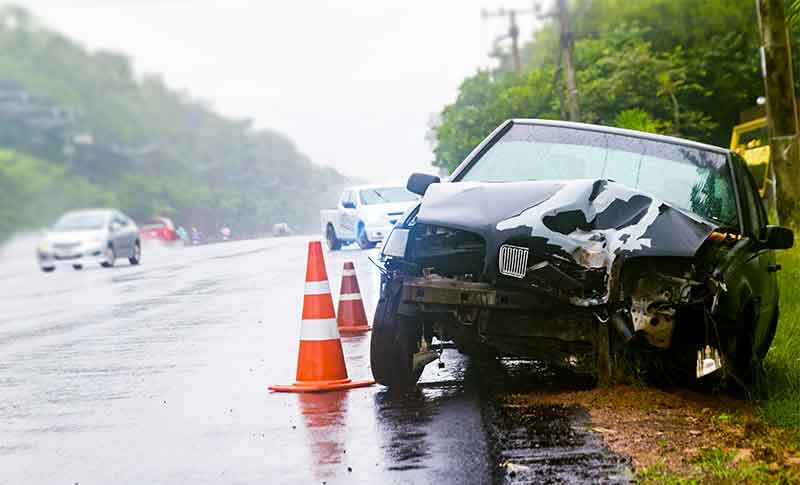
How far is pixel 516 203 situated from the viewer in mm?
8195

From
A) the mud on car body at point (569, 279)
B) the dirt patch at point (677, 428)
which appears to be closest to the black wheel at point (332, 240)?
the mud on car body at point (569, 279)

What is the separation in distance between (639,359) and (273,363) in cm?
350

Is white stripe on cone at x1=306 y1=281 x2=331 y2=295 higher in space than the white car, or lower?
lower

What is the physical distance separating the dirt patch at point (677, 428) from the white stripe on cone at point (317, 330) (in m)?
1.49

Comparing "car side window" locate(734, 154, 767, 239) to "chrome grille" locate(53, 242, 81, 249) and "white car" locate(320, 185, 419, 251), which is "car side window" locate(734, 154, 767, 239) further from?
"chrome grille" locate(53, 242, 81, 249)

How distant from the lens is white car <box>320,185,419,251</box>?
3441cm

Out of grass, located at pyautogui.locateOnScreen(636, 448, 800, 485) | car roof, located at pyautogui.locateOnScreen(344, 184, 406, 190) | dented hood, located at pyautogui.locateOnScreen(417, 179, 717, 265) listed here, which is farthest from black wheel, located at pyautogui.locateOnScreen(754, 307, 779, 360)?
car roof, located at pyautogui.locateOnScreen(344, 184, 406, 190)

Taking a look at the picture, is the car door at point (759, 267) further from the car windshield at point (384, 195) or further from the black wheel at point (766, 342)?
the car windshield at point (384, 195)

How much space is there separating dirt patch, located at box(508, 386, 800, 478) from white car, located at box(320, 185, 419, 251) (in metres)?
24.6

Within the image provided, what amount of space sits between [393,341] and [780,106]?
10.6 meters

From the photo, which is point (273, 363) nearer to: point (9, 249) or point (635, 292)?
point (635, 292)

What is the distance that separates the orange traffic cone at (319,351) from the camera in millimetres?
9148

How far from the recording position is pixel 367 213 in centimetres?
3459

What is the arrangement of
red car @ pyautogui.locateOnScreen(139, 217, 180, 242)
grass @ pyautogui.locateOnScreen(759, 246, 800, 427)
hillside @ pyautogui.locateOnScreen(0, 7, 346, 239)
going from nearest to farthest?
grass @ pyautogui.locateOnScreen(759, 246, 800, 427) < hillside @ pyautogui.locateOnScreen(0, 7, 346, 239) < red car @ pyautogui.locateOnScreen(139, 217, 180, 242)
